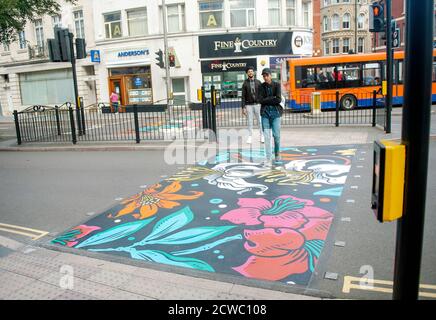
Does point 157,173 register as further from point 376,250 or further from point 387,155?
point 387,155

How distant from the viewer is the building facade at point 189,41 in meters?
26.9

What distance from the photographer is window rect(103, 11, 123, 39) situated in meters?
28.8

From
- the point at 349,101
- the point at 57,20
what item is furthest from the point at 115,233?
the point at 57,20

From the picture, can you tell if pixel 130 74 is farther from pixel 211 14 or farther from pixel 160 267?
pixel 160 267

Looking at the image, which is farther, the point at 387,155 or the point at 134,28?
the point at 134,28

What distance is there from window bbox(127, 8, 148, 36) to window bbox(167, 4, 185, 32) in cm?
185

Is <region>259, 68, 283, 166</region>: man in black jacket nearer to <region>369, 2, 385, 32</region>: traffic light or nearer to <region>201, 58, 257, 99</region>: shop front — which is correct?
<region>369, 2, 385, 32</region>: traffic light

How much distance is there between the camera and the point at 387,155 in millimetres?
2025

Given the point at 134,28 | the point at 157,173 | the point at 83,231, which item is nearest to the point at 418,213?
the point at 83,231

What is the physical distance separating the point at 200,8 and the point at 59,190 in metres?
22.6

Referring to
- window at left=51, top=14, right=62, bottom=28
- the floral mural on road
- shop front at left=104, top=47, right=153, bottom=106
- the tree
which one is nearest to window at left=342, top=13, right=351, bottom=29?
shop front at left=104, top=47, right=153, bottom=106

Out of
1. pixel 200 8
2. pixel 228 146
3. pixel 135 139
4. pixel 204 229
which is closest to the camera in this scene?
pixel 204 229

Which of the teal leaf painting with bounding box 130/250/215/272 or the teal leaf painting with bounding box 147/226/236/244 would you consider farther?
the teal leaf painting with bounding box 147/226/236/244

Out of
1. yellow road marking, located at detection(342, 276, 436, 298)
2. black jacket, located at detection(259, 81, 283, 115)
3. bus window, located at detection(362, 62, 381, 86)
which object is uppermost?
bus window, located at detection(362, 62, 381, 86)
